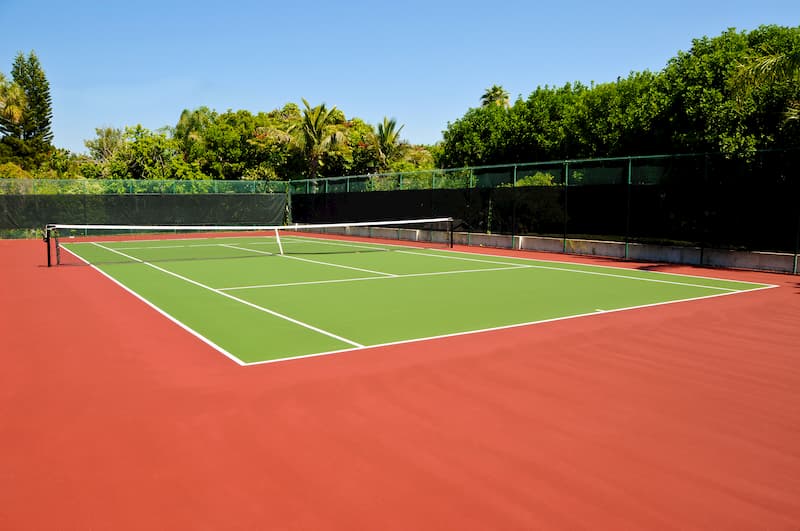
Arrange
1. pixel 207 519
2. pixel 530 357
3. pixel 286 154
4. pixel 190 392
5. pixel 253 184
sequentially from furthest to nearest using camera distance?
pixel 286 154, pixel 253 184, pixel 530 357, pixel 190 392, pixel 207 519

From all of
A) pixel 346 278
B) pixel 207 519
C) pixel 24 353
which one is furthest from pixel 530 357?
pixel 346 278

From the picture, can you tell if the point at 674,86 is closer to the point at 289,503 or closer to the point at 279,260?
the point at 279,260

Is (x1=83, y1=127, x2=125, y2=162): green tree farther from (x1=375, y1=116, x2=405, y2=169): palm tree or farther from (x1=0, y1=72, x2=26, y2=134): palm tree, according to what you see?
(x1=375, y1=116, x2=405, y2=169): palm tree

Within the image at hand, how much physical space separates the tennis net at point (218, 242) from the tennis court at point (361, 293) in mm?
429

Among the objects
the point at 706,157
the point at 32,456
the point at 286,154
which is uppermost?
the point at 286,154

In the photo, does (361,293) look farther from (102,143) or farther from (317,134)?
(102,143)

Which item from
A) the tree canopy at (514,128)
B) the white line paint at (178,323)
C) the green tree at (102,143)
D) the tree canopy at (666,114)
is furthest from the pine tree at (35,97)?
the white line paint at (178,323)

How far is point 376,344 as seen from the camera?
749 centimetres

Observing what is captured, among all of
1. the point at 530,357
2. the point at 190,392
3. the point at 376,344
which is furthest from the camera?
the point at 376,344

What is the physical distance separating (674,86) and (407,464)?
918 inches

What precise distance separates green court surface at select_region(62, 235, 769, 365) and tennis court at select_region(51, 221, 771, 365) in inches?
0.7

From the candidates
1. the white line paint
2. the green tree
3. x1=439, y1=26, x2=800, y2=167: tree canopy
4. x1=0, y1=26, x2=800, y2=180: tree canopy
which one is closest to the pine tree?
x1=0, y1=26, x2=800, y2=180: tree canopy

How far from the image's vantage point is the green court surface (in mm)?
8156

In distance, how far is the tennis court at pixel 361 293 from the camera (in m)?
8.13
